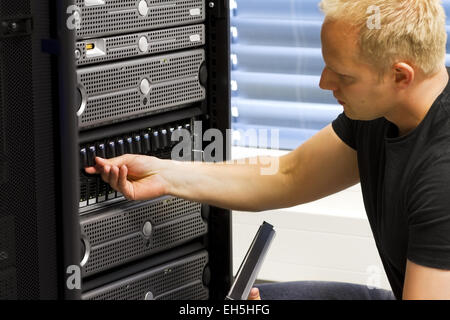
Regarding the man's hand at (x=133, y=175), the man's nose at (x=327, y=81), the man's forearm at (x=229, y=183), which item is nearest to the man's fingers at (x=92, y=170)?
the man's hand at (x=133, y=175)

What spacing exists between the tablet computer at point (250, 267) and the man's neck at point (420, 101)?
0.35 meters

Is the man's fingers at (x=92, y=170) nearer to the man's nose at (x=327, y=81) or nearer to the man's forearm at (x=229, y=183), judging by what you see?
the man's forearm at (x=229, y=183)

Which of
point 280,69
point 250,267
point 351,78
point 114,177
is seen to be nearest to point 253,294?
point 250,267

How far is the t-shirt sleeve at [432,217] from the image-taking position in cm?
142

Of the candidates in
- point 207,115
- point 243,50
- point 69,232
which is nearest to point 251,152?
point 243,50

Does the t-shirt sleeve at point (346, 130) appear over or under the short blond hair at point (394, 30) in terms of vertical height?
under

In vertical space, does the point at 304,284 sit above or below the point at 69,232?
below

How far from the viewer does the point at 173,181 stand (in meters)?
1.80

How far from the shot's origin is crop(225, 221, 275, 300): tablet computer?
63.6 inches

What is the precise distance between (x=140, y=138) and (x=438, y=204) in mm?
662

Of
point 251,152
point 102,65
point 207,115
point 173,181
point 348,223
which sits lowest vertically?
point 348,223

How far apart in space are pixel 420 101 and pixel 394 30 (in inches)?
6.5

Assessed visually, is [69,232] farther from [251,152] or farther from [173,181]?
[251,152]

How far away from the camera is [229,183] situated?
1850 mm
